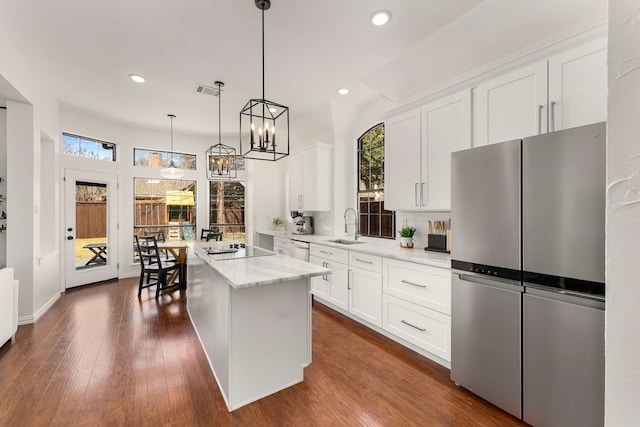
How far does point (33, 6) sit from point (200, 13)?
1.33 metres

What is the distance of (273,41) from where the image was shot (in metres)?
2.80

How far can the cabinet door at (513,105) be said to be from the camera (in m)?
2.14

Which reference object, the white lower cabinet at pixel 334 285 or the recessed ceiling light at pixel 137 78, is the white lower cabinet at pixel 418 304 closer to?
the white lower cabinet at pixel 334 285

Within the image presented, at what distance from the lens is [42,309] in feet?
12.3

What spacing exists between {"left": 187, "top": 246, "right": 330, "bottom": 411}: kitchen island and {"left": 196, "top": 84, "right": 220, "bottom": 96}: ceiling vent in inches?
99.4

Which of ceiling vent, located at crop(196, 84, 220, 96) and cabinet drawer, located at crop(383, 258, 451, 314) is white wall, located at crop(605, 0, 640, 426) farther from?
ceiling vent, located at crop(196, 84, 220, 96)

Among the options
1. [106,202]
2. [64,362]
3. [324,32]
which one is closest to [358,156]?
[324,32]

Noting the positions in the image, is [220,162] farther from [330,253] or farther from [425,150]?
[425,150]

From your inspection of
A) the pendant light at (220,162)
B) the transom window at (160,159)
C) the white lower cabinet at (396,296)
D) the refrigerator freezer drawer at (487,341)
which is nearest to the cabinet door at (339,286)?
the white lower cabinet at (396,296)

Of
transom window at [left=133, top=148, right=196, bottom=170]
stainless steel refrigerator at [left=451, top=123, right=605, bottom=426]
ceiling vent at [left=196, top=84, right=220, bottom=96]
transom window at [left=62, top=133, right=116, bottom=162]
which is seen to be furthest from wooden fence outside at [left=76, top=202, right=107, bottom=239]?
stainless steel refrigerator at [left=451, top=123, right=605, bottom=426]

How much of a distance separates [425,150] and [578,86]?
1.24 m

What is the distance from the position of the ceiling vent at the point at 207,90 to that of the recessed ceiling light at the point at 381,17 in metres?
2.31

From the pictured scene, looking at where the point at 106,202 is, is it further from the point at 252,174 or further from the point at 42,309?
the point at 252,174

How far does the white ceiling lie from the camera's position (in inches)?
90.7
